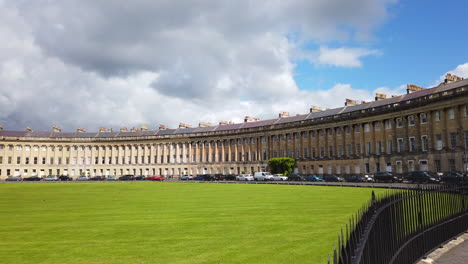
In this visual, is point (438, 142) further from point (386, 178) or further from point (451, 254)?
point (451, 254)

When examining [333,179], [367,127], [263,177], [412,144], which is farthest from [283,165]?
[412,144]

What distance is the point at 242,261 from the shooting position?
795cm

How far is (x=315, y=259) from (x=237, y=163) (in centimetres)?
8212

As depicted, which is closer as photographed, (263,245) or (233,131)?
(263,245)

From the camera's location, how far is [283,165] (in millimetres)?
74000

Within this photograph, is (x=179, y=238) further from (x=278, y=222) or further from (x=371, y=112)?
(x=371, y=112)

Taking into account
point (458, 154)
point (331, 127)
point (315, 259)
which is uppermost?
point (331, 127)

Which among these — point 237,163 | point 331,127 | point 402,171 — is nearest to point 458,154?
point 402,171

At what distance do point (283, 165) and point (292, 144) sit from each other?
6788 mm

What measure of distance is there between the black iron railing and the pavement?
0.17m

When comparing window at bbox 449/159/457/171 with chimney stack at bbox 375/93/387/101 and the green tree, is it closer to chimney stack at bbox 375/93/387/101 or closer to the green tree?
chimney stack at bbox 375/93/387/101

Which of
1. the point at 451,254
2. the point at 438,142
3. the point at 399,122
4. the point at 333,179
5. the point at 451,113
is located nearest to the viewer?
the point at 451,254

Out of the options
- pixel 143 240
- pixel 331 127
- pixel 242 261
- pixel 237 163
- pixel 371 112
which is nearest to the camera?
pixel 242 261

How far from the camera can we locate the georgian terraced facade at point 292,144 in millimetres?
50656
